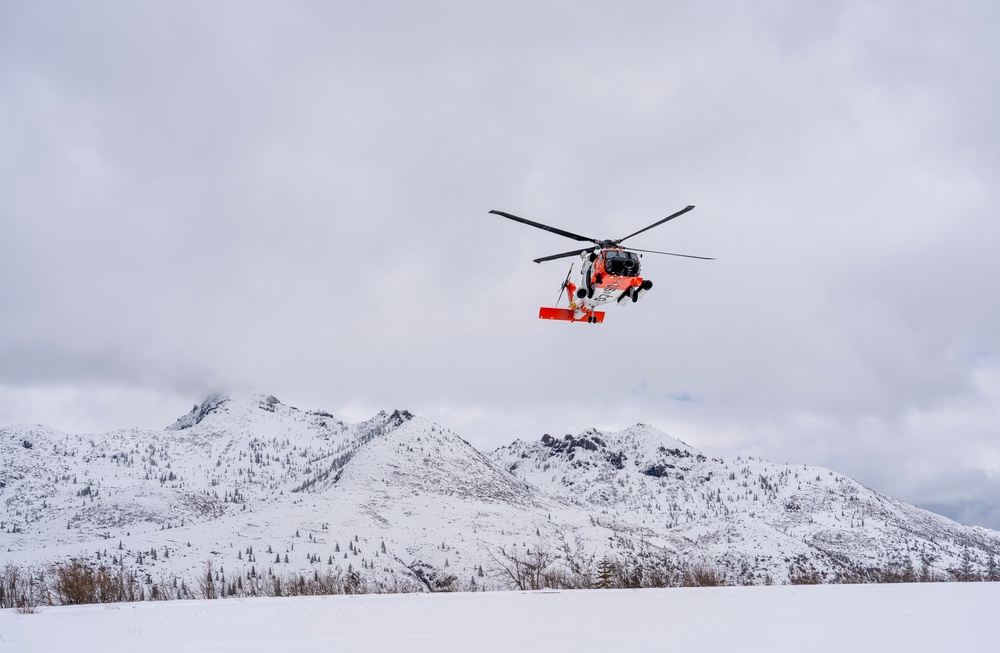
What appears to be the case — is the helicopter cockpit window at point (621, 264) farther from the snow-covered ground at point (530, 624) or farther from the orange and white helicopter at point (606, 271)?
the snow-covered ground at point (530, 624)

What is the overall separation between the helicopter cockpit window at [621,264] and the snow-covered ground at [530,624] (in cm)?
1408

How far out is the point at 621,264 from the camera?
3250 centimetres

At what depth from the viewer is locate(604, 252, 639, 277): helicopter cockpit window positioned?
1278 inches

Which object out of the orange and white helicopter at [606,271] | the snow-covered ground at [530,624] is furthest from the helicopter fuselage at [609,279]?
the snow-covered ground at [530,624]

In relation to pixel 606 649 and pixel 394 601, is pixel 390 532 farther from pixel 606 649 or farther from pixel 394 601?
pixel 606 649

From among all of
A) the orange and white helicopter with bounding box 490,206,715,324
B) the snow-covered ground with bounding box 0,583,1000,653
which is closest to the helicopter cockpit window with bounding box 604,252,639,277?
the orange and white helicopter with bounding box 490,206,715,324

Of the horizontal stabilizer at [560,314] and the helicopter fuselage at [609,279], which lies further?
the horizontal stabilizer at [560,314]

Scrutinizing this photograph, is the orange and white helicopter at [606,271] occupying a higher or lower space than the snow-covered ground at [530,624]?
higher

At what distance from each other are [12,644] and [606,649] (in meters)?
19.2

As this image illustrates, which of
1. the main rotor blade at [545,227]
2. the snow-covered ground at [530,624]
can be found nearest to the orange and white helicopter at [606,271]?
the main rotor blade at [545,227]

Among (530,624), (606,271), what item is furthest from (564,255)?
(530,624)

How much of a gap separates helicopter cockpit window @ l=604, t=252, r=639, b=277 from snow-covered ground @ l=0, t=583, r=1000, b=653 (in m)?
14.1

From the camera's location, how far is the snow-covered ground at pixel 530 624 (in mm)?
22672

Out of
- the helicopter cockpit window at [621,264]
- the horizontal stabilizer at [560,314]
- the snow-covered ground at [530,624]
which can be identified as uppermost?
the helicopter cockpit window at [621,264]
